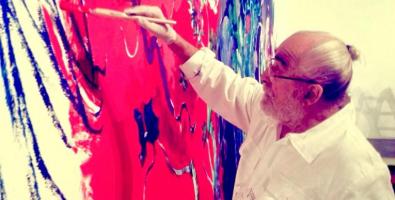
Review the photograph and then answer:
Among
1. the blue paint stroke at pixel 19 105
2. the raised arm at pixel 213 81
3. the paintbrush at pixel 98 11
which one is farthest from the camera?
the raised arm at pixel 213 81

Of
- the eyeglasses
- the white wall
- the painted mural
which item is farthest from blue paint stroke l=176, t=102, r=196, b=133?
the white wall

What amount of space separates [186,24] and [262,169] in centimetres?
42

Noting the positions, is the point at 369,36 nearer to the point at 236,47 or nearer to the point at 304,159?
the point at 236,47

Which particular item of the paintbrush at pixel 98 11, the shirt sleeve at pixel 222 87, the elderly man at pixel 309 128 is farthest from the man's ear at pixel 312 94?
the paintbrush at pixel 98 11

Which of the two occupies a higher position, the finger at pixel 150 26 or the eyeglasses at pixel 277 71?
the finger at pixel 150 26

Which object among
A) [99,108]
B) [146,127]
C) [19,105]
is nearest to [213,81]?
[146,127]

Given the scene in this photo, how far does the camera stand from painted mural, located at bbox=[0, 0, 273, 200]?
0.64 metres

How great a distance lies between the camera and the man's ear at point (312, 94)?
1.11m

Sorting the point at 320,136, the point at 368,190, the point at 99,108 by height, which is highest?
the point at 99,108

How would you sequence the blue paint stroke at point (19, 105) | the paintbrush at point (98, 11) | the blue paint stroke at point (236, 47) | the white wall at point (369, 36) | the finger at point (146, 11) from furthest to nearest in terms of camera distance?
the white wall at point (369, 36) → the blue paint stroke at point (236, 47) → the finger at point (146, 11) → the paintbrush at point (98, 11) → the blue paint stroke at point (19, 105)

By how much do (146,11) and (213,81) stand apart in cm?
34

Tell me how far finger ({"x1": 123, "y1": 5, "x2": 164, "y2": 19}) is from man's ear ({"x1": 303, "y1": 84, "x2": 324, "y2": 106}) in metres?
0.41

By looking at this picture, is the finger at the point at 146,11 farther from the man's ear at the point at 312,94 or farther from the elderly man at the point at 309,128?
the man's ear at the point at 312,94

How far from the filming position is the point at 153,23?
97 centimetres
